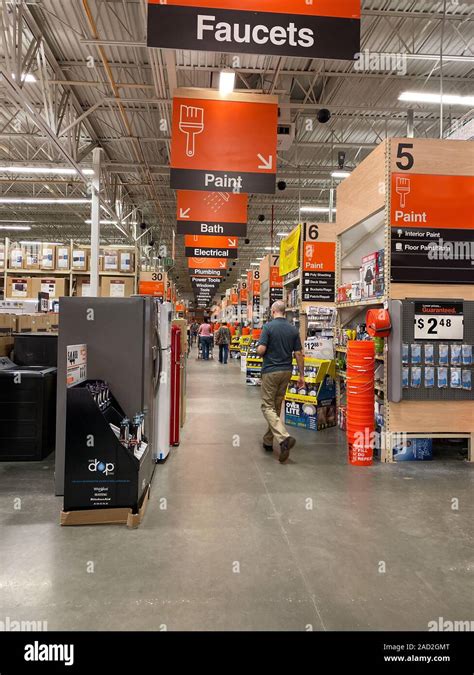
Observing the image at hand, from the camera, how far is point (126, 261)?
9.39m

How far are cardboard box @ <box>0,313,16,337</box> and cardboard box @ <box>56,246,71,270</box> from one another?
Result: 324 centimetres

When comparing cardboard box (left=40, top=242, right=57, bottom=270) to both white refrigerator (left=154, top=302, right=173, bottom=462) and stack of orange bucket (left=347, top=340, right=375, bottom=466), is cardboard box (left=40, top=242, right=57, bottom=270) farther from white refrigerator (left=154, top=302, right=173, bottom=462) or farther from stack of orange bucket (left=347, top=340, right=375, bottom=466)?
stack of orange bucket (left=347, top=340, right=375, bottom=466)

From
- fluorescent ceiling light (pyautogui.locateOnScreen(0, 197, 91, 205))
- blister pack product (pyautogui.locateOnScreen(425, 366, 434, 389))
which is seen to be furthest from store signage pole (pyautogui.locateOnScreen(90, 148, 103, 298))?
blister pack product (pyautogui.locateOnScreen(425, 366, 434, 389))

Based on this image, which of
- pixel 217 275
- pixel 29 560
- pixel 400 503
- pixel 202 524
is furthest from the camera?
pixel 217 275

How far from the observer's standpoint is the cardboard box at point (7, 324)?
5707 mm

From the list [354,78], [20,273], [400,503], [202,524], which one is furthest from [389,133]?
[202,524]

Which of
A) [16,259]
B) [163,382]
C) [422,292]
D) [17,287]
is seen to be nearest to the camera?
[163,382]

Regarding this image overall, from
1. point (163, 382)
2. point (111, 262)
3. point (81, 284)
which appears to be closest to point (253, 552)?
point (163, 382)

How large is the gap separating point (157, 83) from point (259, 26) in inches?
239

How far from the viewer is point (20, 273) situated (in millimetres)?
9094

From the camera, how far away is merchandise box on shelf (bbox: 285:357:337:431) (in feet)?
21.2

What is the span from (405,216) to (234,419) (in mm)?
4077

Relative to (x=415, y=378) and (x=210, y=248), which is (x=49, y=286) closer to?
(x=210, y=248)

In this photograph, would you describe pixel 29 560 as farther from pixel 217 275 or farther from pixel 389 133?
pixel 217 275
